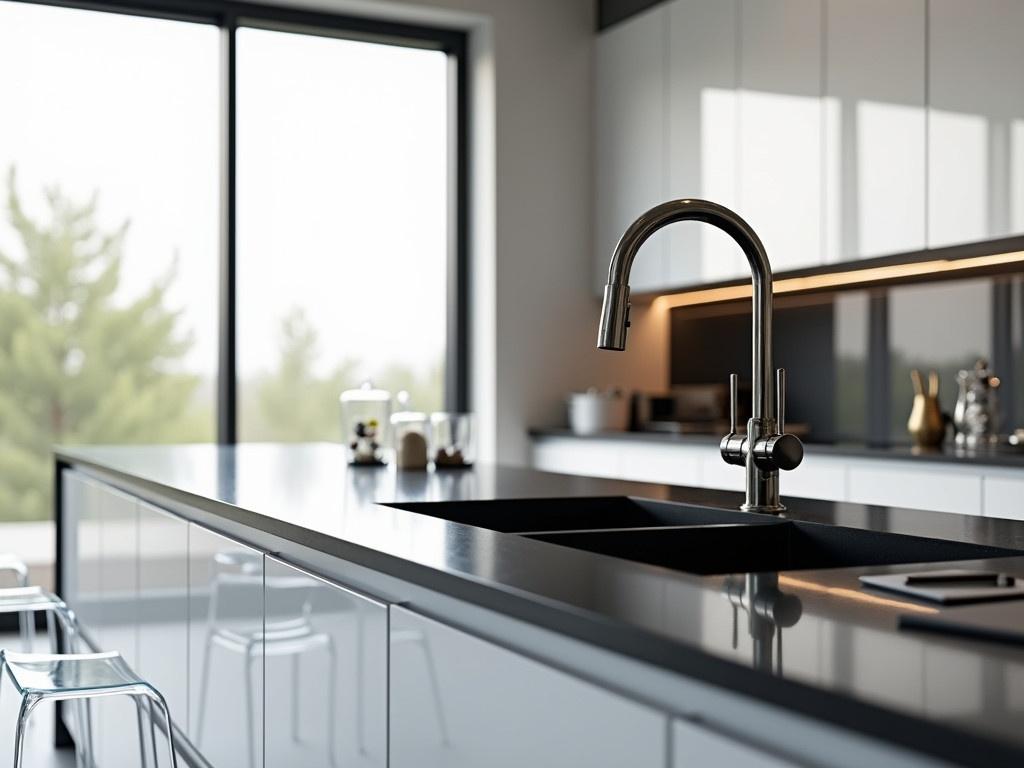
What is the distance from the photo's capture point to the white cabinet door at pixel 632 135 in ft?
16.8

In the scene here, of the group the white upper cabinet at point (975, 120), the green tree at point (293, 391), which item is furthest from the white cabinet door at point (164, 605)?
the green tree at point (293, 391)

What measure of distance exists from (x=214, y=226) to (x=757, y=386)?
12.9ft

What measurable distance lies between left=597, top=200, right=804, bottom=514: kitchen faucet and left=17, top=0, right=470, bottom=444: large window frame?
12.2ft

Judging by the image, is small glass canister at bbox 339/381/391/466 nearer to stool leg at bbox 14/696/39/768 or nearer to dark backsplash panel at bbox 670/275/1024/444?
stool leg at bbox 14/696/39/768

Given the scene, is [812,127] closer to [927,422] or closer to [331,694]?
[927,422]

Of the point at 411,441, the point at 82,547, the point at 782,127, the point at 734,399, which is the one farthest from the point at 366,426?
the point at 782,127

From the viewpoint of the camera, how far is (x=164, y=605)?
2.38 metres

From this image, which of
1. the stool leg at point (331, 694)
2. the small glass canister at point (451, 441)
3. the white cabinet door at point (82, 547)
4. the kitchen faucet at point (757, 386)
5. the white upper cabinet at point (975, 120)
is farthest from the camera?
the white upper cabinet at point (975, 120)

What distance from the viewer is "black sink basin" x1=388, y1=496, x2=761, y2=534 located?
6.50ft

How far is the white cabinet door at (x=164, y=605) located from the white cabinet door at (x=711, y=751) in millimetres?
1558

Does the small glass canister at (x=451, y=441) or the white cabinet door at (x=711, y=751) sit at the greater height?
the small glass canister at (x=451, y=441)

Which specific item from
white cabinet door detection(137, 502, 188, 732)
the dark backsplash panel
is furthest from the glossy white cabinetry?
white cabinet door detection(137, 502, 188, 732)

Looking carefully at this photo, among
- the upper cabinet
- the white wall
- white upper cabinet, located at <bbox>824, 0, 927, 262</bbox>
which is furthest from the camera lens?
the white wall

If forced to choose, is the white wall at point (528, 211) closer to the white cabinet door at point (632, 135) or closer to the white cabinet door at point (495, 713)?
the white cabinet door at point (632, 135)
